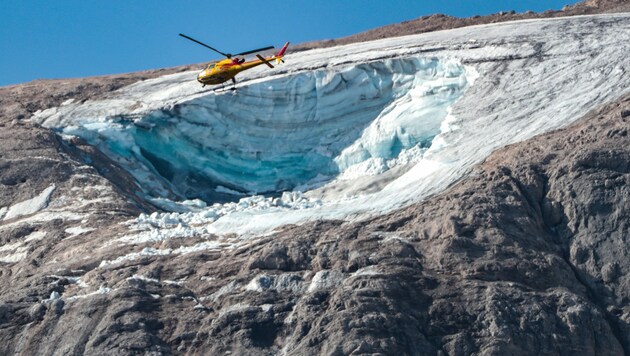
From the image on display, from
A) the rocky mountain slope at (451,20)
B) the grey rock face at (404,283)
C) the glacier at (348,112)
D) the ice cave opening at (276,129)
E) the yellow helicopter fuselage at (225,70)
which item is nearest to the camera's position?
the grey rock face at (404,283)

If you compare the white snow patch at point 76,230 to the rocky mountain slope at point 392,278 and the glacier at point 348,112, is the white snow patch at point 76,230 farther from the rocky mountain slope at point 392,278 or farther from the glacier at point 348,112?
the glacier at point 348,112

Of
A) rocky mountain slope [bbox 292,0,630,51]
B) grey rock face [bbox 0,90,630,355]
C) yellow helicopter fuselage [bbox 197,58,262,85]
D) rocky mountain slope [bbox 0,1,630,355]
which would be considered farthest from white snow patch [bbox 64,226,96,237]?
rocky mountain slope [bbox 292,0,630,51]

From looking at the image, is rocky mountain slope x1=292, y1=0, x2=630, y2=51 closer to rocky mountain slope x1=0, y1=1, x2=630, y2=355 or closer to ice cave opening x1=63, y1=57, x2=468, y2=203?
ice cave opening x1=63, y1=57, x2=468, y2=203

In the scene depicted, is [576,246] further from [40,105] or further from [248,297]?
[40,105]

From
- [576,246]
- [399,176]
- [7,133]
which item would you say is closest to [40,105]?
[7,133]

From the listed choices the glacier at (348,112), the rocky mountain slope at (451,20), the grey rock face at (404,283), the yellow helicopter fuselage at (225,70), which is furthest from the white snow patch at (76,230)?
the rocky mountain slope at (451,20)
